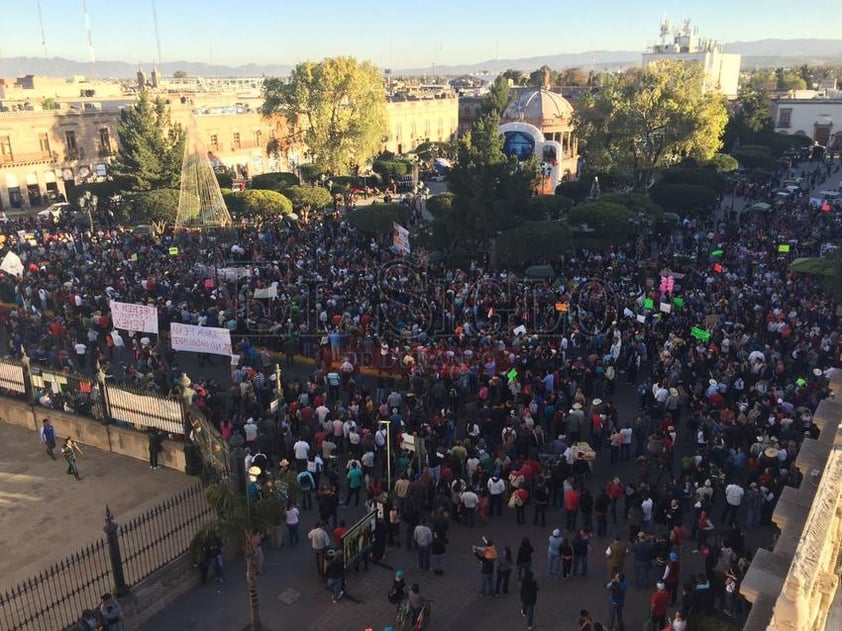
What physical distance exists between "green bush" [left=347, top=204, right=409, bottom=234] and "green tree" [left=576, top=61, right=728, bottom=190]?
18816 millimetres

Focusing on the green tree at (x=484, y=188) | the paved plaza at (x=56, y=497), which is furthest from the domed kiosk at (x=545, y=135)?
the paved plaza at (x=56, y=497)

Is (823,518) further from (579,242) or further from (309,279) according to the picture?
(579,242)

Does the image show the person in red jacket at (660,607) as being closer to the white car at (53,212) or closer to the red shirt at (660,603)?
the red shirt at (660,603)

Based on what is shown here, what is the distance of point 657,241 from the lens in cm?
3647

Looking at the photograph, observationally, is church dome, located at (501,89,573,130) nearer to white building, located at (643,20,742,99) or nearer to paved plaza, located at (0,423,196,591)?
paved plaza, located at (0,423,196,591)

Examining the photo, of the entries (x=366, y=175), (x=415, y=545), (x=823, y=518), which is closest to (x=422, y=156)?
(x=366, y=175)

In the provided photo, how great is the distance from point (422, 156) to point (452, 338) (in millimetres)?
52510

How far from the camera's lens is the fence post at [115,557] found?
33.1 ft

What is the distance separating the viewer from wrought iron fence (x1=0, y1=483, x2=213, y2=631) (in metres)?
10.2

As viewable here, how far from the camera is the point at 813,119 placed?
83812 millimetres

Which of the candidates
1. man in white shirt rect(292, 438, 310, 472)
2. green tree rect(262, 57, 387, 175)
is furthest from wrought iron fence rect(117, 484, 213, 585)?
green tree rect(262, 57, 387, 175)

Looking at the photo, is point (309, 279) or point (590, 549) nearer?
point (590, 549)

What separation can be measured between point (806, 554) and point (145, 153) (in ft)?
140

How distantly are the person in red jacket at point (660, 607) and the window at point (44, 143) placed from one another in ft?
173
